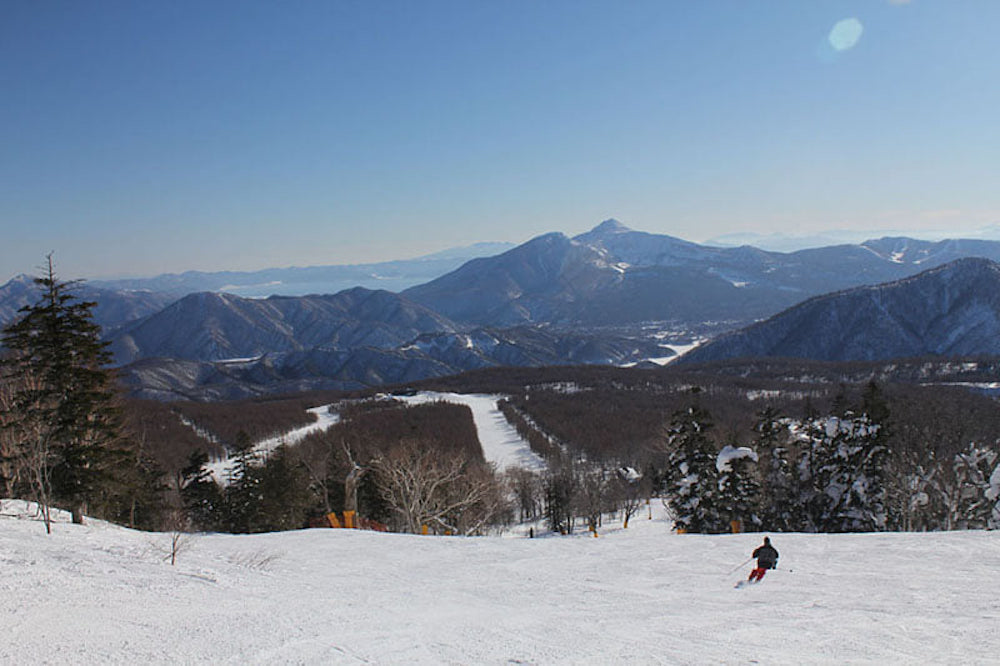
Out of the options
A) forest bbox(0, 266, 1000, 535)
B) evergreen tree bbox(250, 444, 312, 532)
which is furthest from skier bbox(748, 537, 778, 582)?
evergreen tree bbox(250, 444, 312, 532)

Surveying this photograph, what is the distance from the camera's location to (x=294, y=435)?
115 meters

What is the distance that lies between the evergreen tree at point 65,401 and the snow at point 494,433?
58727 mm

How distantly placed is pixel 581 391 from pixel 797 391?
63.4m

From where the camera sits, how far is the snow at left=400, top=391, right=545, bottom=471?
100875mm

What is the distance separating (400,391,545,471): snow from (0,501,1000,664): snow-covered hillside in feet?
197

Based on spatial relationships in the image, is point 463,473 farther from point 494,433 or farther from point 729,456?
point 494,433

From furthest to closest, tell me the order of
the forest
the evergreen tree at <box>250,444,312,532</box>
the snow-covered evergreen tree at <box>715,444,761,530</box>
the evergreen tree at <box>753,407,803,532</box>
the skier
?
the evergreen tree at <box>753,407,803,532</box> < the evergreen tree at <box>250,444,312,532</box> < the snow-covered evergreen tree at <box>715,444,761,530</box> < the forest < the skier

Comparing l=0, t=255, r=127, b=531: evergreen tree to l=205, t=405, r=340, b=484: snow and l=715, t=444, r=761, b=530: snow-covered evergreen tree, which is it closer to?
l=715, t=444, r=761, b=530: snow-covered evergreen tree

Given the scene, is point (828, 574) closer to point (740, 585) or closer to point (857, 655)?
point (740, 585)

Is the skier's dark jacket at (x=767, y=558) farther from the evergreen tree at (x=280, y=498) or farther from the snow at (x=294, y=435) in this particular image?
the snow at (x=294, y=435)

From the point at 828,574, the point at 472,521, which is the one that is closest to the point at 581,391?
the point at 472,521

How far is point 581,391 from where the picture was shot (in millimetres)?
171125

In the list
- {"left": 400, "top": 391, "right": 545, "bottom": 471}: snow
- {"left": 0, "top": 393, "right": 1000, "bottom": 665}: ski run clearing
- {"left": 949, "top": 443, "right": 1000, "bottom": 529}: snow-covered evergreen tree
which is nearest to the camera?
{"left": 0, "top": 393, "right": 1000, "bottom": 665}: ski run clearing

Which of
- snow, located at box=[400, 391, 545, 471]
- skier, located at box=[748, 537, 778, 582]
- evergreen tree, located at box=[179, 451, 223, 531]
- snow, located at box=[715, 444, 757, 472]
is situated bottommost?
snow, located at box=[400, 391, 545, 471]
